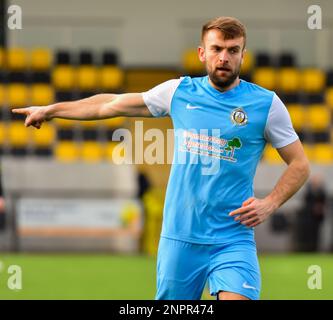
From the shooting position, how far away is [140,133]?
328 inches

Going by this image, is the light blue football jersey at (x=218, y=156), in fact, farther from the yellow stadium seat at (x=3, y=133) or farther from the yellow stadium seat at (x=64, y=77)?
the yellow stadium seat at (x=64, y=77)

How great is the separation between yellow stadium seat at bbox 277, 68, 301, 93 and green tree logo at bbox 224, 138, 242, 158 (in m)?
18.4

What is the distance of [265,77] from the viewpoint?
81.0ft

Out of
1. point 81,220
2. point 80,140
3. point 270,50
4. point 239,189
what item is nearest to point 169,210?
point 239,189

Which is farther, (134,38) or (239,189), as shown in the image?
(134,38)

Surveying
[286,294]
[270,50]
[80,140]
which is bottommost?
[286,294]

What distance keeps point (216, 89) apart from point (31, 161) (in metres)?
15.1

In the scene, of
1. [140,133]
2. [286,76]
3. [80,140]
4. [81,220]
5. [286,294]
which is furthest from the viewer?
[286,76]

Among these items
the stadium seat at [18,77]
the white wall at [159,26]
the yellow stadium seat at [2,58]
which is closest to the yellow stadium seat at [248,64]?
the white wall at [159,26]

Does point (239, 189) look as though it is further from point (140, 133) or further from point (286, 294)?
point (286, 294)

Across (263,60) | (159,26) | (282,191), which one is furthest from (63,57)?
(282,191)

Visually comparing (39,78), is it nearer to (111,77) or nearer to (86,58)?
Answer: (86,58)

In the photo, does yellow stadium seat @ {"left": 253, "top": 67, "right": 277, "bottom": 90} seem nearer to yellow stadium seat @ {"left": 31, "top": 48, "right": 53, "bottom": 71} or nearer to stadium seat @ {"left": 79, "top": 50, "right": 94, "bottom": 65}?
stadium seat @ {"left": 79, "top": 50, "right": 94, "bottom": 65}

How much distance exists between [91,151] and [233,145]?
54.2ft
